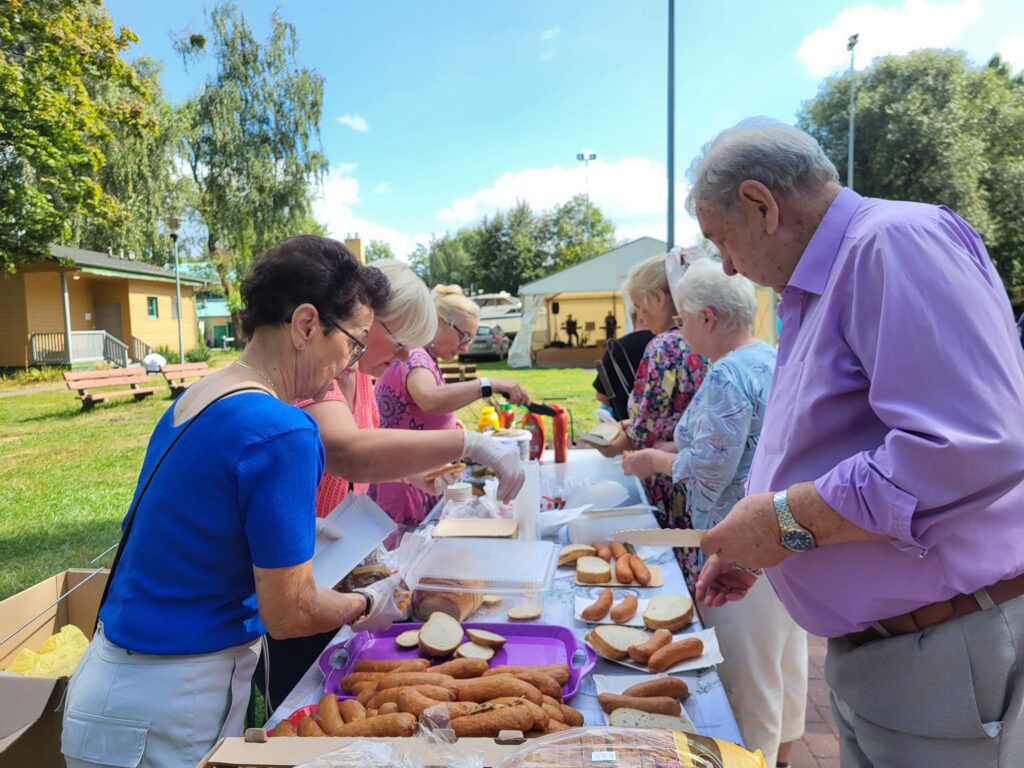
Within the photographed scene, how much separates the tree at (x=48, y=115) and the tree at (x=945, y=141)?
97.6 feet

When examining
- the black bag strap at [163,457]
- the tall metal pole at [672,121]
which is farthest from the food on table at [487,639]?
the tall metal pole at [672,121]

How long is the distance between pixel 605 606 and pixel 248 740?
40.8 inches

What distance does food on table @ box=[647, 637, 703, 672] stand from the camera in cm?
153

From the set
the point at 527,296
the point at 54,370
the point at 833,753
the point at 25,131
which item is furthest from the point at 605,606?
the point at 54,370

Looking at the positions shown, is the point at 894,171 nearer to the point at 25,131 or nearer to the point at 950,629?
the point at 25,131

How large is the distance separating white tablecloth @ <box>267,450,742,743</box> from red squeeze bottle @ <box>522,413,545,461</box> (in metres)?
1.76

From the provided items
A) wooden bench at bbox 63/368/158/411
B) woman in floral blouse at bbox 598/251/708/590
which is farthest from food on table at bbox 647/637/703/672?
wooden bench at bbox 63/368/158/411

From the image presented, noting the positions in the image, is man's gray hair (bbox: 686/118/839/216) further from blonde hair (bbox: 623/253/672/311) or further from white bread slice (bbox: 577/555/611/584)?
blonde hair (bbox: 623/253/672/311)

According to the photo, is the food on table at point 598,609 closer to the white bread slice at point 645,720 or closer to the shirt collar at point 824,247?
the white bread slice at point 645,720

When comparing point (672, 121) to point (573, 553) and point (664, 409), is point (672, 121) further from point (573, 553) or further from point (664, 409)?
point (573, 553)

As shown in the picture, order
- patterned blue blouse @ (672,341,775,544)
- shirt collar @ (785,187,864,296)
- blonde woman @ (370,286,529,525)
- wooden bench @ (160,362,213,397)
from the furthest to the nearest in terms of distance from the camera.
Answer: wooden bench @ (160,362,213,397), blonde woman @ (370,286,529,525), patterned blue blouse @ (672,341,775,544), shirt collar @ (785,187,864,296)

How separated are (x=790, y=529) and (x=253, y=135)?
28.3m

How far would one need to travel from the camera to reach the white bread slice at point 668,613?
5.63 ft

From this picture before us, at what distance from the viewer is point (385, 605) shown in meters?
1.68
